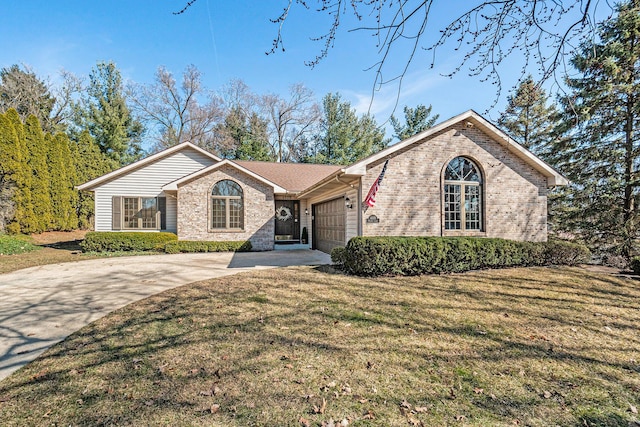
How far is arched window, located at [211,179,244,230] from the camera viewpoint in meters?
14.4

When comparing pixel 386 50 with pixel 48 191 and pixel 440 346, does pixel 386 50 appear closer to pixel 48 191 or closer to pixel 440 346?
pixel 440 346

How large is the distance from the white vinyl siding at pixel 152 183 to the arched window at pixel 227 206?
271cm

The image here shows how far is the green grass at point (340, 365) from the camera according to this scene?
8.49ft

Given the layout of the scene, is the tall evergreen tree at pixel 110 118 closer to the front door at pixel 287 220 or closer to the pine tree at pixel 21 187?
the pine tree at pixel 21 187

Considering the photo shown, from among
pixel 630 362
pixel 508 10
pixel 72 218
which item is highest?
pixel 508 10

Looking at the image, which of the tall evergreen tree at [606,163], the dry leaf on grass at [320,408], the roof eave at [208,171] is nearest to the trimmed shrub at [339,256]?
the dry leaf on grass at [320,408]

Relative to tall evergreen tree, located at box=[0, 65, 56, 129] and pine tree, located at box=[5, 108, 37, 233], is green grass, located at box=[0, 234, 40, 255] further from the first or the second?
tall evergreen tree, located at box=[0, 65, 56, 129]

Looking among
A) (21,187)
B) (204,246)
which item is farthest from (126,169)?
(21,187)

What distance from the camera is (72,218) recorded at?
65.4ft

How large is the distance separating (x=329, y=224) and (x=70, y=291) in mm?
8827

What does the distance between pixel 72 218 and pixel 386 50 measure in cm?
2431

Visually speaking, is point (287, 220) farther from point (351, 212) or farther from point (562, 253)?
point (562, 253)

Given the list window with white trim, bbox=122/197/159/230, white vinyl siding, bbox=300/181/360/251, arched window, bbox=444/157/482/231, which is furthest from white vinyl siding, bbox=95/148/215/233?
arched window, bbox=444/157/482/231

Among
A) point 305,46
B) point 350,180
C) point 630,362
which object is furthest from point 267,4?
point 350,180
